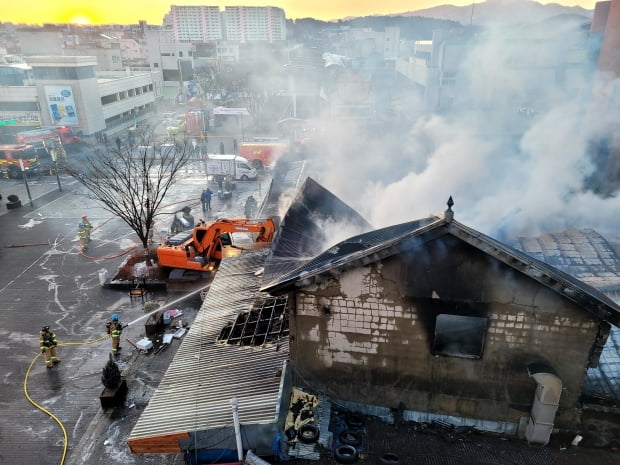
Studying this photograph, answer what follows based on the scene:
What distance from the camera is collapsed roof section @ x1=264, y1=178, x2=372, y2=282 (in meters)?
9.24

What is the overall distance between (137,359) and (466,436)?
841 cm

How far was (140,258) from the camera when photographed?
56.6ft

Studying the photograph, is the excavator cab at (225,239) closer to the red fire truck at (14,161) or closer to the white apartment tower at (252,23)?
the red fire truck at (14,161)

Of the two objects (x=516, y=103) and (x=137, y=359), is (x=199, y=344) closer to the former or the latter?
(x=137, y=359)

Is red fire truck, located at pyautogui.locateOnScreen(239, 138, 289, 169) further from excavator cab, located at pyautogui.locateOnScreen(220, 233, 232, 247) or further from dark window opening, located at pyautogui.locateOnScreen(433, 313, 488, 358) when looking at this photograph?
dark window opening, located at pyautogui.locateOnScreen(433, 313, 488, 358)

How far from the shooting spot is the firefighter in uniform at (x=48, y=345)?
36.6 ft

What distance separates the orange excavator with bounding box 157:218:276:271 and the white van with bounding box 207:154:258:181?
12373 millimetres

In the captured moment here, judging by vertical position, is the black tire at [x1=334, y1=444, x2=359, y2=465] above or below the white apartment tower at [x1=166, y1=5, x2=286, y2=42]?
below

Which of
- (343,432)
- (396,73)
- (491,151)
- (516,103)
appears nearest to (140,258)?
(343,432)

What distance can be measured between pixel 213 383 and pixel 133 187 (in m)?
19.3

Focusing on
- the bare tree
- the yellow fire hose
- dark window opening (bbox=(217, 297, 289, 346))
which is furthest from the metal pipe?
the bare tree

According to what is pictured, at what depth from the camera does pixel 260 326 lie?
8.85m

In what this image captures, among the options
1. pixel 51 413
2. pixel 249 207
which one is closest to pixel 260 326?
pixel 51 413

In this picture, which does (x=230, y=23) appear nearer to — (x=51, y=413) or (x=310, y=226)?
(x=310, y=226)
